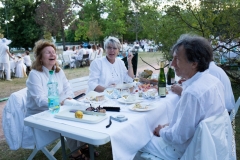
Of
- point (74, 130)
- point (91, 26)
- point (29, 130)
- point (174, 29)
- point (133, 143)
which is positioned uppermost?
point (91, 26)

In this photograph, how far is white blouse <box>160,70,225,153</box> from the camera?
140 centimetres

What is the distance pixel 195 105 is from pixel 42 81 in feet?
5.67

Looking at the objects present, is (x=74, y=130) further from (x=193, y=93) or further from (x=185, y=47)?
(x=185, y=47)

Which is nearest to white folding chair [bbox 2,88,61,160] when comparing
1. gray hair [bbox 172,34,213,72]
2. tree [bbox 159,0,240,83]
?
gray hair [bbox 172,34,213,72]

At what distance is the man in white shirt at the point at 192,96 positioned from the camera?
1408mm

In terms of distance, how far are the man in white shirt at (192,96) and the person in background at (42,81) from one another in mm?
1272

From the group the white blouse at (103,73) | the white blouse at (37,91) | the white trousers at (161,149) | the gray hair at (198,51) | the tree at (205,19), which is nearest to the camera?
the gray hair at (198,51)

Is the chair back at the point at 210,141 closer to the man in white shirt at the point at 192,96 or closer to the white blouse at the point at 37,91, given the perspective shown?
the man in white shirt at the point at 192,96

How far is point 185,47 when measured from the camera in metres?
1.55

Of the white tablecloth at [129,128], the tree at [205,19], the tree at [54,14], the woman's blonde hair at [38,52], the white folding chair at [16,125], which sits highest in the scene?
the tree at [54,14]

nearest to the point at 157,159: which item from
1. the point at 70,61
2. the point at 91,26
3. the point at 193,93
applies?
the point at 193,93

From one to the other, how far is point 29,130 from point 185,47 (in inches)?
76.8

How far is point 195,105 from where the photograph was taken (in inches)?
55.0

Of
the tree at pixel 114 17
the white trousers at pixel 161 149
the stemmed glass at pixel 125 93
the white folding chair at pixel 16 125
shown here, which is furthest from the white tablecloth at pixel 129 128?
the tree at pixel 114 17
